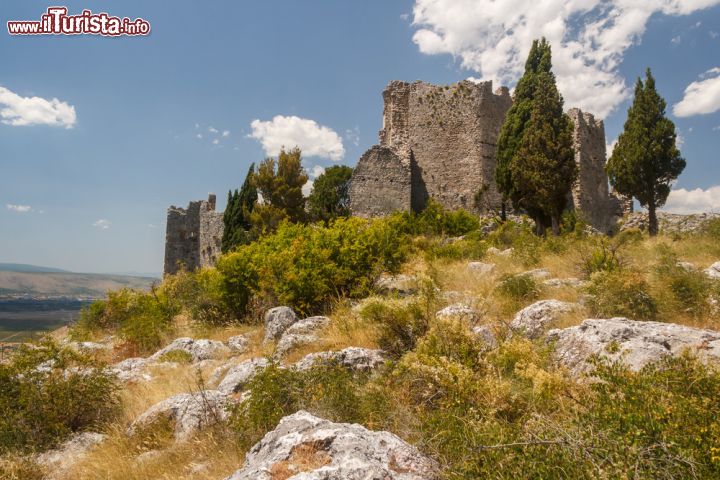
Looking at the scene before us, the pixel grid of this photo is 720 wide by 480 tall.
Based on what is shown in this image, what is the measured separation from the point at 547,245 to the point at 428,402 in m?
8.72

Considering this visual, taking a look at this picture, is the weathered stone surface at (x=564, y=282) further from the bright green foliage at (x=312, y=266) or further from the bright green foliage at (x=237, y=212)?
the bright green foliage at (x=237, y=212)

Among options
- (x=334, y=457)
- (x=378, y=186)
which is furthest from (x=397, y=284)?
(x=378, y=186)

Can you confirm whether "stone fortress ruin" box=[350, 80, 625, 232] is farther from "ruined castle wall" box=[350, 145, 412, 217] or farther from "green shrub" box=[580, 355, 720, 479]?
"green shrub" box=[580, 355, 720, 479]

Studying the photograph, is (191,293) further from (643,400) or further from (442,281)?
(643,400)

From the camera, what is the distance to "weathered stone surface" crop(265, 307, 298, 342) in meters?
7.64

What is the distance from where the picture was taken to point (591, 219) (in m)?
22.7

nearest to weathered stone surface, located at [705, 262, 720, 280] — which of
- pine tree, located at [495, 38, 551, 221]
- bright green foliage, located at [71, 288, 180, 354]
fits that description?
bright green foliage, located at [71, 288, 180, 354]

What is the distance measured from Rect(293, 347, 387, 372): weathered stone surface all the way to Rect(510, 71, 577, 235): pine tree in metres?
12.1

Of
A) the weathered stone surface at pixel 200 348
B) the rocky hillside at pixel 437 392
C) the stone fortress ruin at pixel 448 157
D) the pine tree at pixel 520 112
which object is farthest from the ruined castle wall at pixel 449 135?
the weathered stone surface at pixel 200 348

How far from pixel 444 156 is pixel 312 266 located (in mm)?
15368

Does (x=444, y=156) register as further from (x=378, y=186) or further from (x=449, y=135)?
(x=378, y=186)

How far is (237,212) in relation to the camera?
23.9m

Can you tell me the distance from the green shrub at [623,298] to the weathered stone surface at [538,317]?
0.35 m

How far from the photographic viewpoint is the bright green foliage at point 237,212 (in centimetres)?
2261
